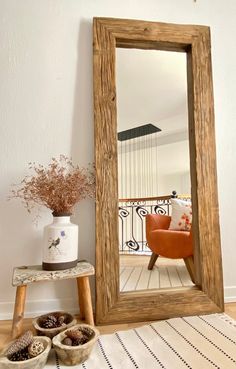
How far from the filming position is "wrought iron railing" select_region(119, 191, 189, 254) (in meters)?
1.67

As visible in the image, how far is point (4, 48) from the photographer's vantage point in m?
1.65

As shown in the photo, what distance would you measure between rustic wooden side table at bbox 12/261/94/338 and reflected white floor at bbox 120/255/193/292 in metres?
0.28

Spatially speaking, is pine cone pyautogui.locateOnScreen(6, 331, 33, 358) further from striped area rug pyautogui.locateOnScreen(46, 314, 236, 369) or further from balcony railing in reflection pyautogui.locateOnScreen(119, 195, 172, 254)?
balcony railing in reflection pyautogui.locateOnScreen(119, 195, 172, 254)

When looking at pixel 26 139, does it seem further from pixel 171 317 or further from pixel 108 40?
pixel 171 317

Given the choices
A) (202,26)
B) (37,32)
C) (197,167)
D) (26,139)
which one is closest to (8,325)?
(26,139)

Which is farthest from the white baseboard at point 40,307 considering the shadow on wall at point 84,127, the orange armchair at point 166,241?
the orange armchair at point 166,241

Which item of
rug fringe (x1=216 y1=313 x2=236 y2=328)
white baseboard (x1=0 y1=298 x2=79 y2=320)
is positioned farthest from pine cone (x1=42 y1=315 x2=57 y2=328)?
rug fringe (x1=216 y1=313 x2=236 y2=328)

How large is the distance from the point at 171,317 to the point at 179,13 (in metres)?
2.04

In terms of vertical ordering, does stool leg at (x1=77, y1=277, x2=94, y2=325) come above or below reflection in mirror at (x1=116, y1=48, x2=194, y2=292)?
below

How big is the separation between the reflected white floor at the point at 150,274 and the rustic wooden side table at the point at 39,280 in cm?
28

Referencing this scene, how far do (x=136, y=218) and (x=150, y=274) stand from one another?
14.6 inches

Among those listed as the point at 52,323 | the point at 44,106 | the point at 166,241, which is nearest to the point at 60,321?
the point at 52,323

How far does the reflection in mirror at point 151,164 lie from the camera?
5.55 feet

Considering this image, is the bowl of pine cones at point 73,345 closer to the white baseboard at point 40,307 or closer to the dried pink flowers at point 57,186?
the white baseboard at point 40,307
